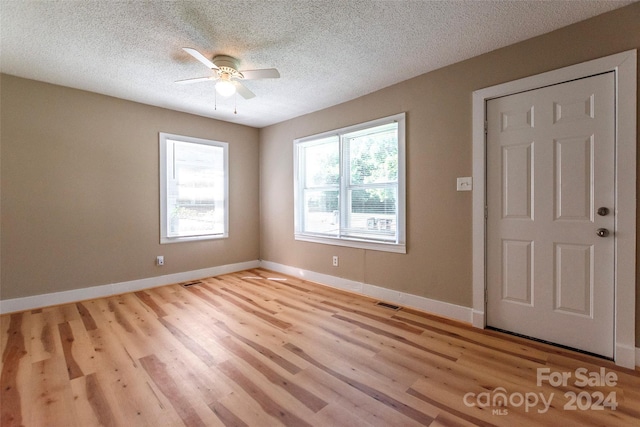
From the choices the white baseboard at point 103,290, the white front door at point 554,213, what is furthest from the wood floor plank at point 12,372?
the white front door at point 554,213

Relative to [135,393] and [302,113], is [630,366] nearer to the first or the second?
[135,393]

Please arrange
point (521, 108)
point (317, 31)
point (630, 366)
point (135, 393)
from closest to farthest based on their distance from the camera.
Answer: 1. point (135, 393)
2. point (630, 366)
3. point (317, 31)
4. point (521, 108)

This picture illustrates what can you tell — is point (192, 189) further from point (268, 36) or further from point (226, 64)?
point (268, 36)

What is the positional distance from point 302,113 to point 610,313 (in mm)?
4021

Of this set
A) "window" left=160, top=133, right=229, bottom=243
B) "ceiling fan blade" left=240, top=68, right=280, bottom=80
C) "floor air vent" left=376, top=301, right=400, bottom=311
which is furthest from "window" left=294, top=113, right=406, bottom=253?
"ceiling fan blade" left=240, top=68, right=280, bottom=80

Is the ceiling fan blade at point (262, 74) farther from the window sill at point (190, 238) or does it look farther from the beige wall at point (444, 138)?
the window sill at point (190, 238)

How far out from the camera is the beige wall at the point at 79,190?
303 centimetres

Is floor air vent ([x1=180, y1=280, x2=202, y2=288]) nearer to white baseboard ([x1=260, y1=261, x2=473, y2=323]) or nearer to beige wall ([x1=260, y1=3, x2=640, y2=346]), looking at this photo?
white baseboard ([x1=260, y1=261, x2=473, y2=323])

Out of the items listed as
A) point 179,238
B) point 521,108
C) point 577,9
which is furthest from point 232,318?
point 577,9

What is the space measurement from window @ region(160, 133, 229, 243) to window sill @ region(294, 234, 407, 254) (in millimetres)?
1436

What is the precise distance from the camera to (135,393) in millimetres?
1731

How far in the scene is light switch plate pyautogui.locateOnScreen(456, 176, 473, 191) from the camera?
106 inches

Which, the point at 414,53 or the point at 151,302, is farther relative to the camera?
the point at 151,302

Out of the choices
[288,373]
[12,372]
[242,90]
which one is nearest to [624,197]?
[288,373]
